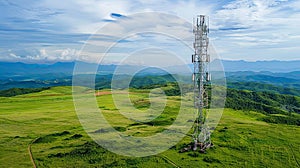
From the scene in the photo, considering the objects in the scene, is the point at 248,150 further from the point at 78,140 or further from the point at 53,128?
the point at 53,128

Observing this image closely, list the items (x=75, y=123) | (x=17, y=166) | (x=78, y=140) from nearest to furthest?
(x=17, y=166), (x=78, y=140), (x=75, y=123)

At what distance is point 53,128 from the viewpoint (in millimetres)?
54594

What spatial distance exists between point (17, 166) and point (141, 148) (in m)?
15.6

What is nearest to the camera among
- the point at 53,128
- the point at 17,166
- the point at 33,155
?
the point at 17,166

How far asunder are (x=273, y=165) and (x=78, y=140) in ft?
92.9

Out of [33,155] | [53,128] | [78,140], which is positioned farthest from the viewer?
[53,128]

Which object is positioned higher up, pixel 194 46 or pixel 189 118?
pixel 194 46

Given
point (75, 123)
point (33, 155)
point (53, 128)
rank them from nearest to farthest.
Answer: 1. point (33, 155)
2. point (53, 128)
3. point (75, 123)

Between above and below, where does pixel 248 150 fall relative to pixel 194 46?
below

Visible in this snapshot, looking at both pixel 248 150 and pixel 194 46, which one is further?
pixel 248 150

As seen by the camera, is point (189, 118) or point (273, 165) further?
point (189, 118)

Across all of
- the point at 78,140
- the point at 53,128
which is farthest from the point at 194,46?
the point at 53,128

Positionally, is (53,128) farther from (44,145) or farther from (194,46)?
(194,46)

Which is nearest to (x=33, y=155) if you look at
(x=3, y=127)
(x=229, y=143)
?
(x=3, y=127)
